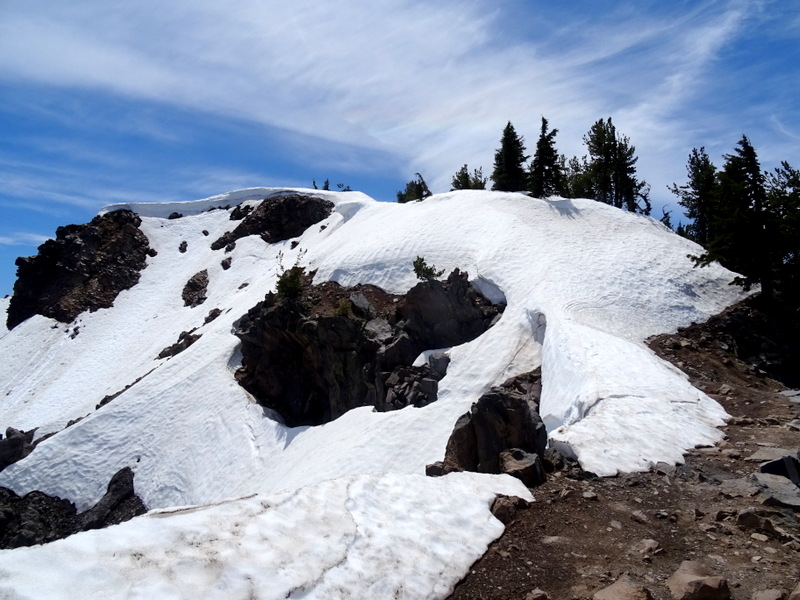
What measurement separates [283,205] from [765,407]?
45552mm

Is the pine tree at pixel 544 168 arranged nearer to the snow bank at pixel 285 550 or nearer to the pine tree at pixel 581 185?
the pine tree at pixel 581 185

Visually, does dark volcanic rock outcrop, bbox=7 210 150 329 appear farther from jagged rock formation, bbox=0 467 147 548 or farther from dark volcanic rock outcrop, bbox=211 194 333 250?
jagged rock formation, bbox=0 467 147 548

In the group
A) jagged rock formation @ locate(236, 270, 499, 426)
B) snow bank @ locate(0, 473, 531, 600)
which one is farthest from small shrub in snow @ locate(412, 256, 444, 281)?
snow bank @ locate(0, 473, 531, 600)

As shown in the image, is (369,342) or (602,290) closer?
(602,290)

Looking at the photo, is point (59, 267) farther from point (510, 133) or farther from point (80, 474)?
point (510, 133)

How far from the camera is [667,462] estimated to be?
1023cm

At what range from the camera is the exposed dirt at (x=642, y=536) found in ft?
19.8

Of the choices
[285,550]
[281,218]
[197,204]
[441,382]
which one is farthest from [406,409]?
[197,204]

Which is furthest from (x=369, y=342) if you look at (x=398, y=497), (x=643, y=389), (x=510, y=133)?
(x=510, y=133)

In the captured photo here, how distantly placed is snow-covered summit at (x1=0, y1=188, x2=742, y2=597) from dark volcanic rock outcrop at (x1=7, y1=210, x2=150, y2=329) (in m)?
3.16

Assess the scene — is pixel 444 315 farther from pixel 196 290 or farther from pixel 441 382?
pixel 196 290

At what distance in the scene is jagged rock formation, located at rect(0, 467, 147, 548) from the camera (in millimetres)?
25297

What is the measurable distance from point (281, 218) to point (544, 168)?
80.2 feet

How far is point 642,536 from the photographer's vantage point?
721cm
